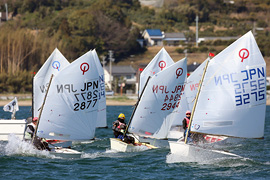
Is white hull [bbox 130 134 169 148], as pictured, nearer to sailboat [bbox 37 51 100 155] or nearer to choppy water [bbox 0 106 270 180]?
choppy water [bbox 0 106 270 180]

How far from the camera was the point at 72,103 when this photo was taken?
67.4ft

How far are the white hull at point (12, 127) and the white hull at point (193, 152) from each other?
943 cm

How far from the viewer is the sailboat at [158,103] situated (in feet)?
78.0

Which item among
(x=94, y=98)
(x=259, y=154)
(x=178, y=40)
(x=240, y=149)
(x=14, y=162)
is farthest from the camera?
(x=178, y=40)

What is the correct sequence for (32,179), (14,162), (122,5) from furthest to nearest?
(122,5) → (14,162) → (32,179)

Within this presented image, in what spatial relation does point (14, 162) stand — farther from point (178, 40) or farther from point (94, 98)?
point (178, 40)

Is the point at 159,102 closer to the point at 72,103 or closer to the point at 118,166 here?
A: the point at 72,103

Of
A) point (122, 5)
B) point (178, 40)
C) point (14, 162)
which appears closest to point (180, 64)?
point (14, 162)

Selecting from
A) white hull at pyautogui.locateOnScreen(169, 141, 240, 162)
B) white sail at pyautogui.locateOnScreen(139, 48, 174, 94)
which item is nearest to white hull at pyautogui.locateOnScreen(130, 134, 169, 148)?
white sail at pyautogui.locateOnScreen(139, 48, 174, 94)

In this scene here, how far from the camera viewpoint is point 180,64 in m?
23.9

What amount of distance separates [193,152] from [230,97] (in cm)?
245

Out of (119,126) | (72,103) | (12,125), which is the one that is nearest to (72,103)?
(72,103)

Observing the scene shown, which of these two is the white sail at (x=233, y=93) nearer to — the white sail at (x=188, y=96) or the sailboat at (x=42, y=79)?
the white sail at (x=188, y=96)

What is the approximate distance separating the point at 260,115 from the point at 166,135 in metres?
7.01
